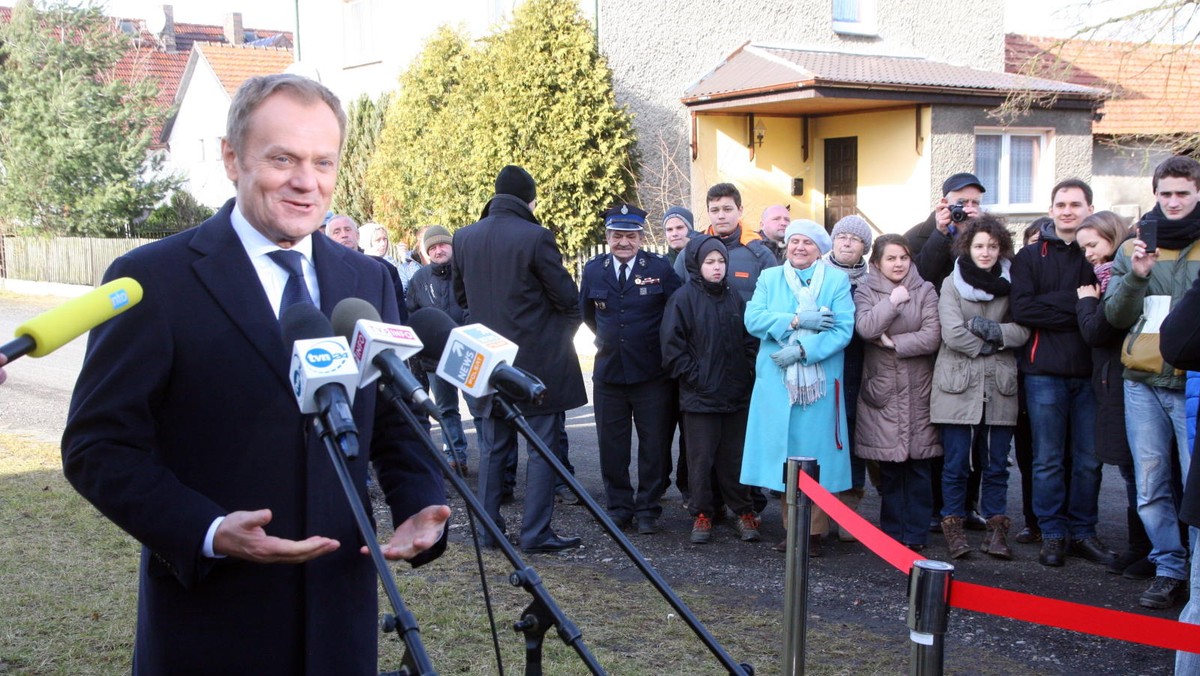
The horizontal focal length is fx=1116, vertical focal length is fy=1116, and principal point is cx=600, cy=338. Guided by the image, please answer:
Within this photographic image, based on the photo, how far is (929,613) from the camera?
2885mm

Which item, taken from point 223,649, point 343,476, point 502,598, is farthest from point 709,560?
point 343,476

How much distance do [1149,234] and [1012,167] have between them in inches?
627

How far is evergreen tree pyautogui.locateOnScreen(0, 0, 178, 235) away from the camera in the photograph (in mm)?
27156

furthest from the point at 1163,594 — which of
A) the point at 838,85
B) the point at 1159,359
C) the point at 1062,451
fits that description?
the point at 838,85

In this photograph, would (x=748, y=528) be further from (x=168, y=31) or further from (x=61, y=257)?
(x=168, y=31)

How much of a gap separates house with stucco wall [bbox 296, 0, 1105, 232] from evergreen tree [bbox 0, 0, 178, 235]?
10.1m

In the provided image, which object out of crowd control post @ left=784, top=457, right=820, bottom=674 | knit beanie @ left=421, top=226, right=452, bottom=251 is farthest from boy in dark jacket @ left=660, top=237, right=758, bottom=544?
crowd control post @ left=784, top=457, right=820, bottom=674

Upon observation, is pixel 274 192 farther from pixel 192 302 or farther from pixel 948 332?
pixel 948 332

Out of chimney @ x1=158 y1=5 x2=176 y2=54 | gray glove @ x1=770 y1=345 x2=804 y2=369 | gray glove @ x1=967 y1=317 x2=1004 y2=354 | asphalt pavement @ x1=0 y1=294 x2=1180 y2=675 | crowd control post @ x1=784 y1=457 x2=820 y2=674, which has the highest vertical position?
chimney @ x1=158 y1=5 x2=176 y2=54

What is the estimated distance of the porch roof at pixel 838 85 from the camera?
688 inches

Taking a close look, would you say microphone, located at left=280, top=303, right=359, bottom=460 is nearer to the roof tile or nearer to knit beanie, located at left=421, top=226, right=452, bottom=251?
knit beanie, located at left=421, top=226, right=452, bottom=251

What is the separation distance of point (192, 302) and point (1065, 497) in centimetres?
573

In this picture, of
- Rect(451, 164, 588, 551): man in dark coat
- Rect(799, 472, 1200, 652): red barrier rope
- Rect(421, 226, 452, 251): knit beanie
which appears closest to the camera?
Rect(799, 472, 1200, 652): red barrier rope

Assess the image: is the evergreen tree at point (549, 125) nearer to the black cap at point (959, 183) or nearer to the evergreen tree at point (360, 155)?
the evergreen tree at point (360, 155)
